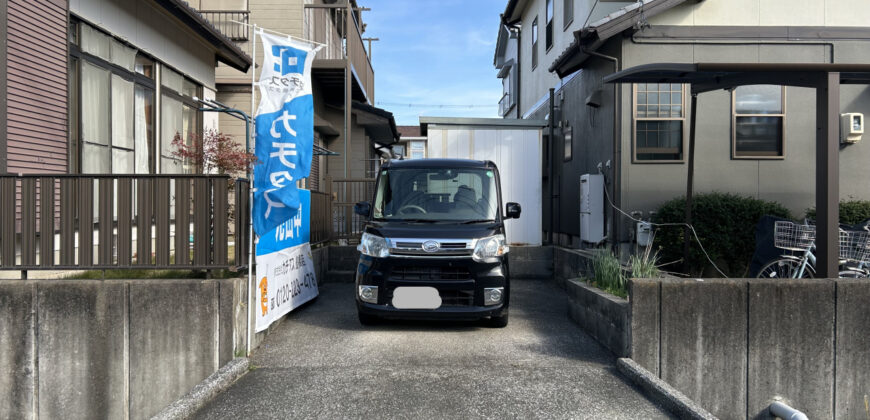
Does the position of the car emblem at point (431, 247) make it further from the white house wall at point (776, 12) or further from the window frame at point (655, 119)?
the white house wall at point (776, 12)

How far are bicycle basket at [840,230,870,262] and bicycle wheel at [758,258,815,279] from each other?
1.34ft

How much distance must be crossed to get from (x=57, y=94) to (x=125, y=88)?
1527 mm

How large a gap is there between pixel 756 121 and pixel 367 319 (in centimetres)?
716

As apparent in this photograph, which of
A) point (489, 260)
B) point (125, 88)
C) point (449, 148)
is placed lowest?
point (489, 260)

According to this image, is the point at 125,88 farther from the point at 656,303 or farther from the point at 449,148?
the point at 656,303

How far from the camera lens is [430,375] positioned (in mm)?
4453

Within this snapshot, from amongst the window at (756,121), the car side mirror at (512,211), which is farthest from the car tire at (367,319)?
the window at (756,121)

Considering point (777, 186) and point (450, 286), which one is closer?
point (450, 286)

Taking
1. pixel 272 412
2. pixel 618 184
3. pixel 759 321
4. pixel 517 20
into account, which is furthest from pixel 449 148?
pixel 517 20

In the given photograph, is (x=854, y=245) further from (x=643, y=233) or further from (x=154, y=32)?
(x=154, y=32)

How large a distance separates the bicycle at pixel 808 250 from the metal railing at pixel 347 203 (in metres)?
6.11

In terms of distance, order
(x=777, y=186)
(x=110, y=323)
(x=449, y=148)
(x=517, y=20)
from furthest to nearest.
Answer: (x=517, y=20), (x=449, y=148), (x=777, y=186), (x=110, y=323)

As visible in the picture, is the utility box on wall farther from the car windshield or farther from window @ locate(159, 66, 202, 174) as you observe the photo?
window @ locate(159, 66, 202, 174)

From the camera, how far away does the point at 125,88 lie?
757 centimetres
